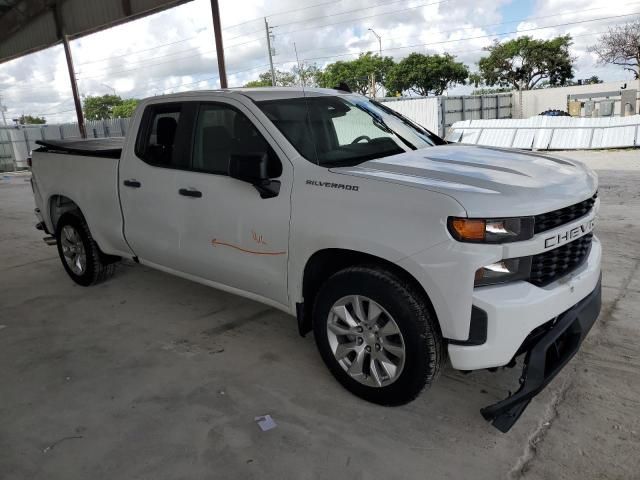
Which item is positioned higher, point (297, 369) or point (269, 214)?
point (269, 214)

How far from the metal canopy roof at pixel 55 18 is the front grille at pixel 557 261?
12036 mm

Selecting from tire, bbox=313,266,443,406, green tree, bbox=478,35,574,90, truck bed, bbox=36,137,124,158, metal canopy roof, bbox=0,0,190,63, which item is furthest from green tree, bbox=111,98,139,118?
tire, bbox=313,266,443,406

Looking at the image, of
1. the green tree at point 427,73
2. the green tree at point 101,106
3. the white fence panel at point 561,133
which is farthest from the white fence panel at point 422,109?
the green tree at point 101,106

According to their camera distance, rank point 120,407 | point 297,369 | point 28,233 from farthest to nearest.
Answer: point 28,233
point 297,369
point 120,407

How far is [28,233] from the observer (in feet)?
28.2

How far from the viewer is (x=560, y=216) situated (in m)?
2.66

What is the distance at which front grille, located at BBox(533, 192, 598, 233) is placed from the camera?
8.32ft

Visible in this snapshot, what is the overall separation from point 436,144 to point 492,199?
64.8 inches

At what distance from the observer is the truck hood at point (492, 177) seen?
8.00 ft

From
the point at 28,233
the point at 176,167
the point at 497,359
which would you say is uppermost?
the point at 176,167

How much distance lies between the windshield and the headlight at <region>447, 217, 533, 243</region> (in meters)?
0.97

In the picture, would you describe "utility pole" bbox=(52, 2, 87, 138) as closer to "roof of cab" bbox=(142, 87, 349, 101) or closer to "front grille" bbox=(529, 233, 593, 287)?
"roof of cab" bbox=(142, 87, 349, 101)

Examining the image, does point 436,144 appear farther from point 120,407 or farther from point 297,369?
point 120,407

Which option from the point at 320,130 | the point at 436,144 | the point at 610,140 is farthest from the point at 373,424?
the point at 610,140
